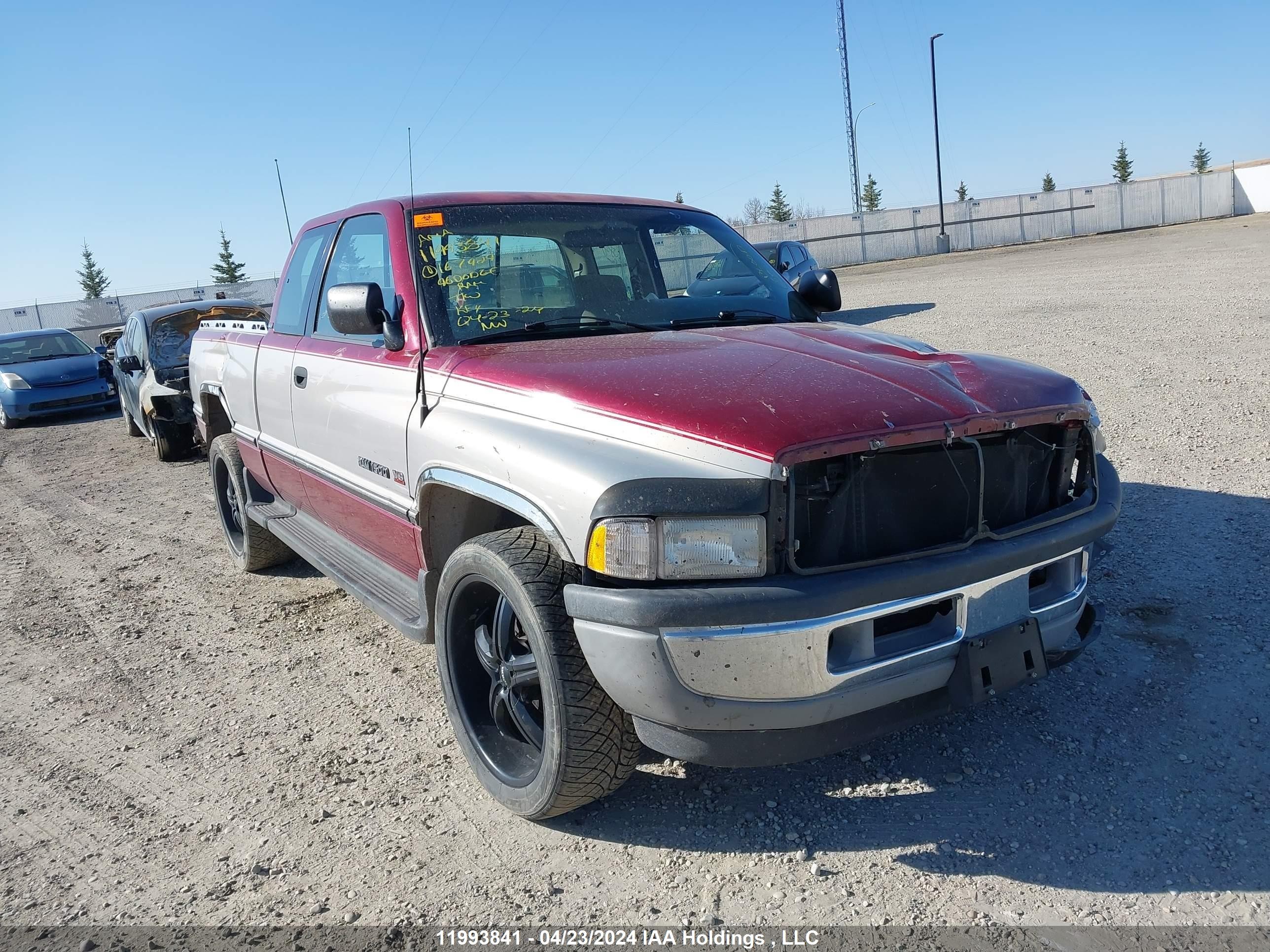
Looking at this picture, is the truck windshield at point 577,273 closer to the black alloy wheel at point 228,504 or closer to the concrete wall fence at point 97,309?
the black alloy wheel at point 228,504

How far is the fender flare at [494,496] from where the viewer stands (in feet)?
8.36

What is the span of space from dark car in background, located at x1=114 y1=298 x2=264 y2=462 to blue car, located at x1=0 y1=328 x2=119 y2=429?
3.33 m

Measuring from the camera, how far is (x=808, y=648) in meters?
2.31

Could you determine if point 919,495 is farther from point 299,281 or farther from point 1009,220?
point 1009,220

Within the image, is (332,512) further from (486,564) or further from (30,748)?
(486,564)

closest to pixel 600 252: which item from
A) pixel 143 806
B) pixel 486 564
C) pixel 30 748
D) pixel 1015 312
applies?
pixel 486 564

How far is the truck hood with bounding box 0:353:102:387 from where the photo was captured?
14.7m

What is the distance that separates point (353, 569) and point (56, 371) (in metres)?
13.6

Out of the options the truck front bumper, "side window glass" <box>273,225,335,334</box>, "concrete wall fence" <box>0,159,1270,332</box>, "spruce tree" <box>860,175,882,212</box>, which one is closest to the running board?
"side window glass" <box>273,225,335,334</box>

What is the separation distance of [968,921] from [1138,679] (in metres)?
1.58

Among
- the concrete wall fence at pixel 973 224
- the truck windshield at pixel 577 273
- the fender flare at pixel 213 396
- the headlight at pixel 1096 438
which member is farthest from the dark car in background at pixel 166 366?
the concrete wall fence at pixel 973 224

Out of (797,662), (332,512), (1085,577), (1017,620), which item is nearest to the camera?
(797,662)

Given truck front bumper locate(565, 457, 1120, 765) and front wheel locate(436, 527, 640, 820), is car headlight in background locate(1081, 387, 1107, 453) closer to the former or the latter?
truck front bumper locate(565, 457, 1120, 765)

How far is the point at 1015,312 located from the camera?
1359cm
